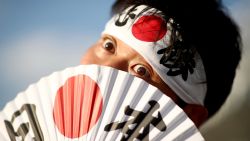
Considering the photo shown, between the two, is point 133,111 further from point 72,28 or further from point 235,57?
point 72,28

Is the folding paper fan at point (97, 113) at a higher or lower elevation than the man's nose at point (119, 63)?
lower

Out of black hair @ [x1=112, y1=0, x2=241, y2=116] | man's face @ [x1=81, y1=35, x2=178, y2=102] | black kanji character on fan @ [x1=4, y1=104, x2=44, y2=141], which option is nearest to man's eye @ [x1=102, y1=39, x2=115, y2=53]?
man's face @ [x1=81, y1=35, x2=178, y2=102]

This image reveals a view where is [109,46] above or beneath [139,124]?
above

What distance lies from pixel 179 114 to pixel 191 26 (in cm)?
26

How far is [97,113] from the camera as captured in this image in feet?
2.46

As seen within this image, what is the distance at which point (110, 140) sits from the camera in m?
0.73

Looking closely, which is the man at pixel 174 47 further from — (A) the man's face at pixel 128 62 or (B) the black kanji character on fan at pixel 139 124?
(B) the black kanji character on fan at pixel 139 124

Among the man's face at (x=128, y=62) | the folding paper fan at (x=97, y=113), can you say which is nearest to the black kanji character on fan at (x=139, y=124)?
the folding paper fan at (x=97, y=113)

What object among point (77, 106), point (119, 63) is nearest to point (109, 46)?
point (119, 63)

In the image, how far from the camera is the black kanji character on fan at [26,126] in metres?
0.76

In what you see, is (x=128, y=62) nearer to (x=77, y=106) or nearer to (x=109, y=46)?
(x=109, y=46)

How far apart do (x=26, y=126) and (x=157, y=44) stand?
0.36m

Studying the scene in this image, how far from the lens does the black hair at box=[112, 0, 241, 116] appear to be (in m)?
0.92

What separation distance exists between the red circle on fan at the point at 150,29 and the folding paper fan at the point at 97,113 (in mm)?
154
